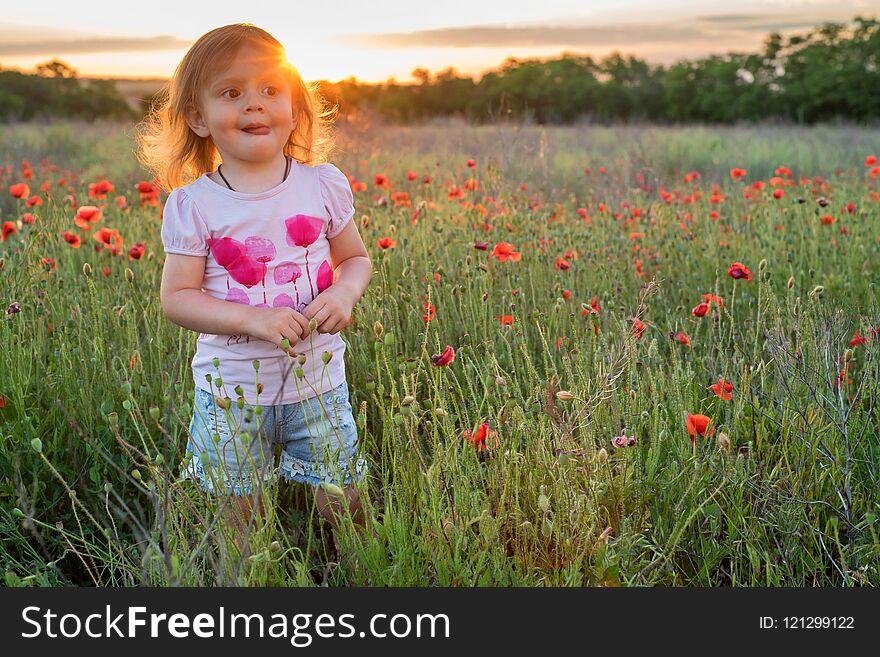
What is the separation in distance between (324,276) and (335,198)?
0.21 metres

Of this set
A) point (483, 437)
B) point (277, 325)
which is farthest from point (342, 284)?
point (483, 437)

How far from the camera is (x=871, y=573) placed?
75.0 inches

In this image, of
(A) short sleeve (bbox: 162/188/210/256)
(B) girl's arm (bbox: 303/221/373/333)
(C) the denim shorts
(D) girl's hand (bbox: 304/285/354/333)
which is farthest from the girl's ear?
(C) the denim shorts

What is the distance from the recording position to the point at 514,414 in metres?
1.87

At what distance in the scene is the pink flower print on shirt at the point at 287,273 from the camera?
2.05 m

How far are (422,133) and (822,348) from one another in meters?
12.8

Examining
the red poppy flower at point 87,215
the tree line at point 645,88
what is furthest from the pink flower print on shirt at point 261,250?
the tree line at point 645,88

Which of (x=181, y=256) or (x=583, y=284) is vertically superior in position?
(x=181, y=256)

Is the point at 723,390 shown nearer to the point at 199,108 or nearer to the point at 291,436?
the point at 291,436

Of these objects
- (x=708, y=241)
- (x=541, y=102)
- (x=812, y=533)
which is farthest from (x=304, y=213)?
(x=541, y=102)

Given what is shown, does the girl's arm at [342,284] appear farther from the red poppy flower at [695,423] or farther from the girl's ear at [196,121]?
the red poppy flower at [695,423]

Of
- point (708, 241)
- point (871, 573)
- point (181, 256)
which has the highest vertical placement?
point (181, 256)

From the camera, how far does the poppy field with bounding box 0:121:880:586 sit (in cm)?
182

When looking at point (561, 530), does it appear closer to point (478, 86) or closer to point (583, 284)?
point (583, 284)
